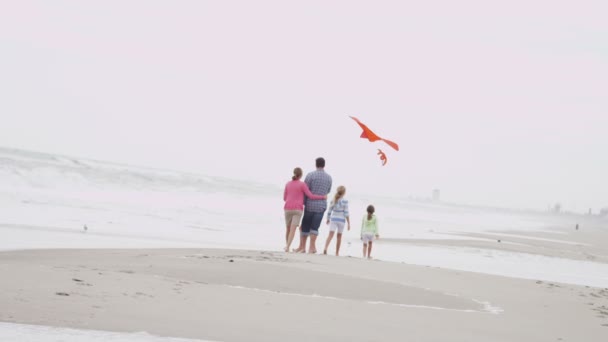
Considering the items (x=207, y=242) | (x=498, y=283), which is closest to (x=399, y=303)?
(x=498, y=283)

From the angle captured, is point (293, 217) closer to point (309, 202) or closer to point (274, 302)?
point (309, 202)

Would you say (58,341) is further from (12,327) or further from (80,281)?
(80,281)

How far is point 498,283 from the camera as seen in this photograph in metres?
11.1

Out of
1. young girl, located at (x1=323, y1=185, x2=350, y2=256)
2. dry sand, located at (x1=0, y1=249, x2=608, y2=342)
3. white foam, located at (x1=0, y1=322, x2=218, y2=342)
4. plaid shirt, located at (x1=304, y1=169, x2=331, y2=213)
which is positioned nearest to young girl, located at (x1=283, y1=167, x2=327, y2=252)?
plaid shirt, located at (x1=304, y1=169, x2=331, y2=213)

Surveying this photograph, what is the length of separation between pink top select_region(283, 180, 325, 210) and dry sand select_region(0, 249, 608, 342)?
10.5 feet

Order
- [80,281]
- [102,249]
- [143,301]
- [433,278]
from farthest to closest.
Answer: [102,249] → [433,278] → [80,281] → [143,301]

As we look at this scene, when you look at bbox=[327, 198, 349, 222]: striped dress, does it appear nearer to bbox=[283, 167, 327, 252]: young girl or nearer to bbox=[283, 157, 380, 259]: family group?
bbox=[283, 157, 380, 259]: family group

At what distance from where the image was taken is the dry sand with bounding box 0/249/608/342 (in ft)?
18.5

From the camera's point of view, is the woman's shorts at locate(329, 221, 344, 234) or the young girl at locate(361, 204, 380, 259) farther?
the young girl at locate(361, 204, 380, 259)

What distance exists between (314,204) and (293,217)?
448mm

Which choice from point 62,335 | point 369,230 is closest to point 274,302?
point 62,335

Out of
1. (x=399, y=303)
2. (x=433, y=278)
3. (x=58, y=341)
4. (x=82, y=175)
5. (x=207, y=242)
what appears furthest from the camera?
(x=82, y=175)

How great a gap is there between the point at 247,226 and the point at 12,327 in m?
18.0

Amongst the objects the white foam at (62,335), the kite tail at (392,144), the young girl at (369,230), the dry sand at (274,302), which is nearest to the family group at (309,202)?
the young girl at (369,230)
